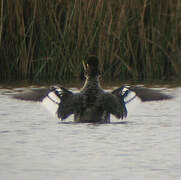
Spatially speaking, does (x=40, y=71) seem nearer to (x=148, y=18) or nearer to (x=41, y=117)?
(x=148, y=18)

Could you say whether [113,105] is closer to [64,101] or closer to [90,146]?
[64,101]

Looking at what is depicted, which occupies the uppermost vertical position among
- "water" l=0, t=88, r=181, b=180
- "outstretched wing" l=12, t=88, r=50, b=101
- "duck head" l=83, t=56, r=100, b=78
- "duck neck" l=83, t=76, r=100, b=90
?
"duck head" l=83, t=56, r=100, b=78

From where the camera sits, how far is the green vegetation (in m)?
11.5

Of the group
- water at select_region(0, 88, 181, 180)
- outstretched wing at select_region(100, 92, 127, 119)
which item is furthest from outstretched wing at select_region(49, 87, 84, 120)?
outstretched wing at select_region(100, 92, 127, 119)

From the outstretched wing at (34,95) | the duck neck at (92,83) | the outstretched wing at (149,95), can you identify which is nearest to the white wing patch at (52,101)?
the outstretched wing at (34,95)

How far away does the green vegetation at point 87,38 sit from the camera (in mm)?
11477

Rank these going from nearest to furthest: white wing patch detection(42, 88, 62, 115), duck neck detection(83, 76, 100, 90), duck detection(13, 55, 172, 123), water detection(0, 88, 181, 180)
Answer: water detection(0, 88, 181, 180) < duck detection(13, 55, 172, 123) < duck neck detection(83, 76, 100, 90) < white wing patch detection(42, 88, 62, 115)

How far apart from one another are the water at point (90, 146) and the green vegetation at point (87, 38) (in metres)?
2.85

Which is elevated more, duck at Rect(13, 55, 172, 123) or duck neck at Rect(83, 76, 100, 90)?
duck neck at Rect(83, 76, 100, 90)

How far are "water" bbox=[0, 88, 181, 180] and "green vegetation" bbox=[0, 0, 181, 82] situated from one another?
9.34 feet

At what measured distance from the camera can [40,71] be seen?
1191 cm

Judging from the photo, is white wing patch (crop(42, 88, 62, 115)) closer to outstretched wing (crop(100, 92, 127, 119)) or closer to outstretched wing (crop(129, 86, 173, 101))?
outstretched wing (crop(100, 92, 127, 119))

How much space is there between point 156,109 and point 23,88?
2.82 m

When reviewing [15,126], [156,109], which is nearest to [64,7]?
[156,109]
